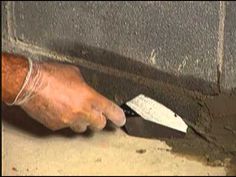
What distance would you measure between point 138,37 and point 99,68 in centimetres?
20

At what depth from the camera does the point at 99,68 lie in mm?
1975

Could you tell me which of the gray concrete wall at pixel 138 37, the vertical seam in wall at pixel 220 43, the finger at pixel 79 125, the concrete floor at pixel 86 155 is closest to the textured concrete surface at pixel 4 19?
the gray concrete wall at pixel 138 37

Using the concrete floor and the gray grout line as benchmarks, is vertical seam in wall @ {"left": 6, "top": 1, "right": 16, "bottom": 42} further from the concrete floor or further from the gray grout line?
the concrete floor

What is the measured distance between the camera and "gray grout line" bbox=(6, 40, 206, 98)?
187cm

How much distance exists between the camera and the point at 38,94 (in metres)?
1.71

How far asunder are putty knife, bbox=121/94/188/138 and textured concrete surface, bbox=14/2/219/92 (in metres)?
0.13

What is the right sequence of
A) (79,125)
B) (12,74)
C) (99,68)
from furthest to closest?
(99,68)
(79,125)
(12,74)

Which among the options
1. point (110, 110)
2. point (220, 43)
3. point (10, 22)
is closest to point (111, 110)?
point (110, 110)

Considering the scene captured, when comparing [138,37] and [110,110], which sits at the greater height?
[138,37]

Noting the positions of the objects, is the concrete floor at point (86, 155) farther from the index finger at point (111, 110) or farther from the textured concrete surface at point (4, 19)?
the textured concrete surface at point (4, 19)

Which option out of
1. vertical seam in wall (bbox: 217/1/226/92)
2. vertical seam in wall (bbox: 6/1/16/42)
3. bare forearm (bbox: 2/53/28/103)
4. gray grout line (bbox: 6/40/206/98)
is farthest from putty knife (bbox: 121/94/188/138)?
vertical seam in wall (bbox: 6/1/16/42)

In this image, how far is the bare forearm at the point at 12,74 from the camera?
5.52ft

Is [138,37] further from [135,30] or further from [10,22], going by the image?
[10,22]

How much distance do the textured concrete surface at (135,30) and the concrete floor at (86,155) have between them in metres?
0.28
